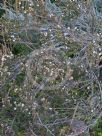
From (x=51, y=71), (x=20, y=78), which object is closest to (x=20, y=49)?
(x=20, y=78)

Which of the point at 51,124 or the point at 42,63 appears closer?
the point at 51,124

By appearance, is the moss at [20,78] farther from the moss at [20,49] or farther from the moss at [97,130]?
the moss at [97,130]

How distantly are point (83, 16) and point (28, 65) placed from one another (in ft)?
3.49

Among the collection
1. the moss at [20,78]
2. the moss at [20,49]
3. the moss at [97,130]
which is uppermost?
the moss at [20,49]

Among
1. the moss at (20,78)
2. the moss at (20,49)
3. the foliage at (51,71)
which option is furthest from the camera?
the moss at (20,49)

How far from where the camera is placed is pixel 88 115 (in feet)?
11.0

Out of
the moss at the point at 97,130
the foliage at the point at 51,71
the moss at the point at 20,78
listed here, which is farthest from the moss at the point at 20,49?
the moss at the point at 97,130

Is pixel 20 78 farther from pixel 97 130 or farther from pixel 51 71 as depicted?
pixel 97 130

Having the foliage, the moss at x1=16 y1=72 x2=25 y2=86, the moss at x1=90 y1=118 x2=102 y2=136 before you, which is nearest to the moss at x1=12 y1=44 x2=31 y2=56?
the foliage

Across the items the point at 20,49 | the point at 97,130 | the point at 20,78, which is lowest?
the point at 97,130

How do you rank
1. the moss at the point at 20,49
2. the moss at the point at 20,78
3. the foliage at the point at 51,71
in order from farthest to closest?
1. the moss at the point at 20,49
2. the moss at the point at 20,78
3. the foliage at the point at 51,71

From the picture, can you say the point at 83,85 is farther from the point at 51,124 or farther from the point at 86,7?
the point at 86,7

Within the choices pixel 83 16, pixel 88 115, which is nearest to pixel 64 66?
pixel 88 115

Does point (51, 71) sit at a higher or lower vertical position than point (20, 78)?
higher
